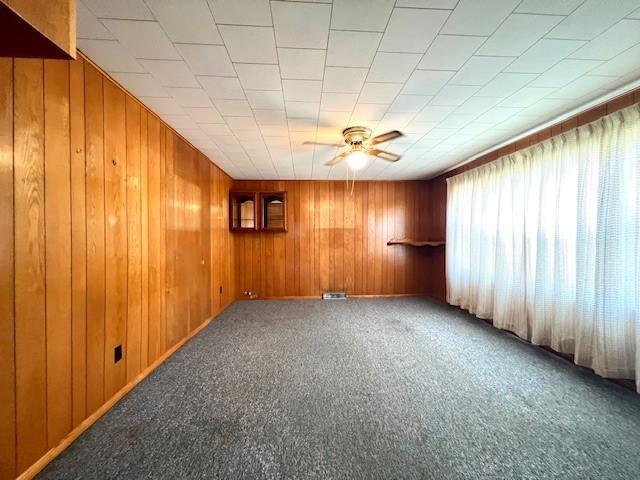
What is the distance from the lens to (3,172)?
3.42 ft

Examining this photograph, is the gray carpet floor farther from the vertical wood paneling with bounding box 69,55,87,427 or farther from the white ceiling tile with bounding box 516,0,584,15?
the white ceiling tile with bounding box 516,0,584,15

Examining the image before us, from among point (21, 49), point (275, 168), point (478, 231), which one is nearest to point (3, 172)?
point (21, 49)

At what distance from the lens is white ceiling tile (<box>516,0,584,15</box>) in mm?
1072

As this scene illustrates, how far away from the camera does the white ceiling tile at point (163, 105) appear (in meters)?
1.85

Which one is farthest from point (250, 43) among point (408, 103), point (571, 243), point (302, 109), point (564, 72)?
point (571, 243)

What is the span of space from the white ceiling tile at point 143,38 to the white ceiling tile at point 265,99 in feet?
1.65

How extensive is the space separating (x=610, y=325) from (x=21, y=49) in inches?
138

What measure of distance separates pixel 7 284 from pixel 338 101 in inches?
87.1

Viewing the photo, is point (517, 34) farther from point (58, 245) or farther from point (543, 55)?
point (58, 245)

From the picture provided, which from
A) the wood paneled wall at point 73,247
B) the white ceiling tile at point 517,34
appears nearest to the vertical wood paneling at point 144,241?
the wood paneled wall at point 73,247

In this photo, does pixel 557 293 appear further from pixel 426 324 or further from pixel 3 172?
pixel 3 172

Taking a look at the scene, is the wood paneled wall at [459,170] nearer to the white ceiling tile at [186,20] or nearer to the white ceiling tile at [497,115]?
the white ceiling tile at [497,115]

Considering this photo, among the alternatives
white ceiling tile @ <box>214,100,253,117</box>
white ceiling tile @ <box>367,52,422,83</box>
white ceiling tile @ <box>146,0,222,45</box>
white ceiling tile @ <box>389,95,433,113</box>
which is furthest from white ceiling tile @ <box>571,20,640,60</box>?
white ceiling tile @ <box>214,100,253,117</box>

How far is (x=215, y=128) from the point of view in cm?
232
